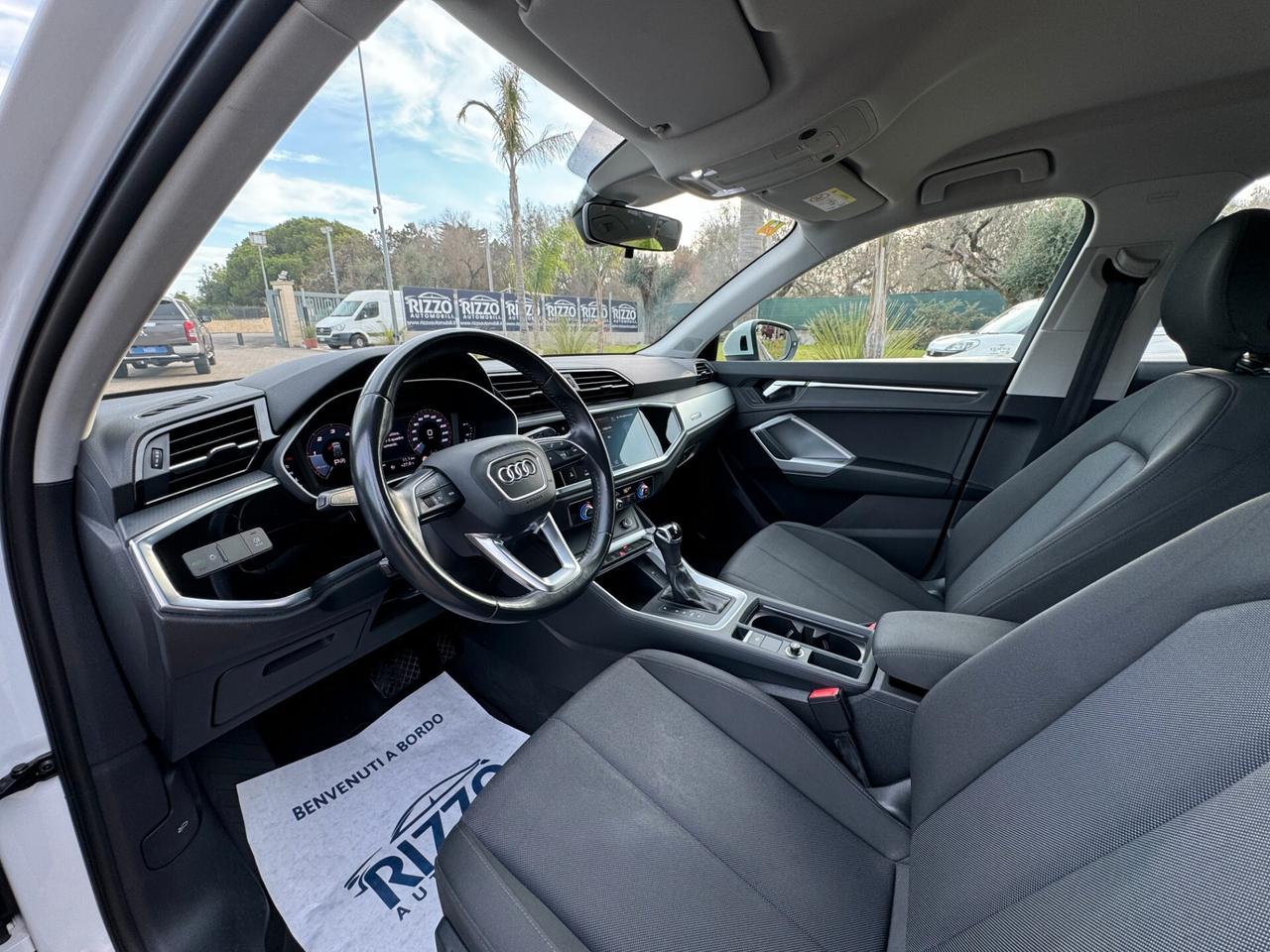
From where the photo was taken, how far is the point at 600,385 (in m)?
2.06

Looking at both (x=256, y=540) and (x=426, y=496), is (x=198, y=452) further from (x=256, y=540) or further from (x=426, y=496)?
(x=426, y=496)

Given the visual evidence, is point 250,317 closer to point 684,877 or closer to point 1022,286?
point 684,877

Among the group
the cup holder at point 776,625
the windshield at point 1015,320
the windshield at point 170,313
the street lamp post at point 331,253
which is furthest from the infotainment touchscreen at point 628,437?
the windshield at point 1015,320

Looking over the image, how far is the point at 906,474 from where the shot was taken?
230cm

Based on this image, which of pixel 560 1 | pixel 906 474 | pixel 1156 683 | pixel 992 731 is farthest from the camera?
pixel 906 474

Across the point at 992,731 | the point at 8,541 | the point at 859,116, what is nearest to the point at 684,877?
the point at 992,731

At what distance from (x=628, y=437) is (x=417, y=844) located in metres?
1.30

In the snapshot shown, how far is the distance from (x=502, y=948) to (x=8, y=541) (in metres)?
0.91

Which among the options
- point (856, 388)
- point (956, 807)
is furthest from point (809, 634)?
point (856, 388)

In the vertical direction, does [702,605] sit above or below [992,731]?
below

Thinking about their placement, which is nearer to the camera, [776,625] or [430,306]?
[776,625]

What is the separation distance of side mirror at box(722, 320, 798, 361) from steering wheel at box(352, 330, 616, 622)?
156 cm

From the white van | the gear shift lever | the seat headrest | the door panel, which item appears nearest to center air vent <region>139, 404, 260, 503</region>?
the white van

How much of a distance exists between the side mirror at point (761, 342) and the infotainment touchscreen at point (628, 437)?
79 centimetres
